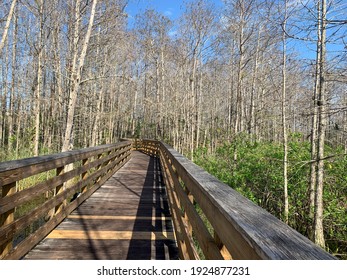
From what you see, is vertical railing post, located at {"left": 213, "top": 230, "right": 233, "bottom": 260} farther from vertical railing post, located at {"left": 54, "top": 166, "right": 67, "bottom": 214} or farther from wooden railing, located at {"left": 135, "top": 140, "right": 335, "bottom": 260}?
vertical railing post, located at {"left": 54, "top": 166, "right": 67, "bottom": 214}

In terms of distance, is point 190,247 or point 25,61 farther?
point 25,61

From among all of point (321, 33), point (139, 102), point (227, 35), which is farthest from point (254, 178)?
point (139, 102)

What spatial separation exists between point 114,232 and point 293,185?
250 inches

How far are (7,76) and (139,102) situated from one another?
21.4m

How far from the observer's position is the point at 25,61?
2462cm

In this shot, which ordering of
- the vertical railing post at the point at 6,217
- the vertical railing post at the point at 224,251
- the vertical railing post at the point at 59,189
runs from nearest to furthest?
the vertical railing post at the point at 224,251 → the vertical railing post at the point at 6,217 → the vertical railing post at the point at 59,189

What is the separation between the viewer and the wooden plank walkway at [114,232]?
3166 millimetres

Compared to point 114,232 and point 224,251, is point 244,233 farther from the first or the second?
point 114,232

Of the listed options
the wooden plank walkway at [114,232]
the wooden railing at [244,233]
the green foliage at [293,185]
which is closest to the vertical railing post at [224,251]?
the wooden railing at [244,233]

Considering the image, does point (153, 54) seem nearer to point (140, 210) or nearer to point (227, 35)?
point (227, 35)

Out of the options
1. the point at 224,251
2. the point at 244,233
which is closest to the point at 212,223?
the point at 224,251

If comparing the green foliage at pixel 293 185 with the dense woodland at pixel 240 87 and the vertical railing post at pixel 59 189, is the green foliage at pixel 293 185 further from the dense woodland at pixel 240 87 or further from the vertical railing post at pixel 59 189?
the vertical railing post at pixel 59 189

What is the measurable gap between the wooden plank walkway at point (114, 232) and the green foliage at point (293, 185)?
3.65m

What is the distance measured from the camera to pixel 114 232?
3.86 metres
